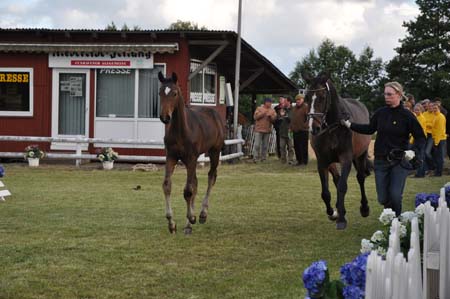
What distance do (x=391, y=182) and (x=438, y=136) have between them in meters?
10.7

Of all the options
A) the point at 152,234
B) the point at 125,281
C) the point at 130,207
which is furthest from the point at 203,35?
the point at 125,281

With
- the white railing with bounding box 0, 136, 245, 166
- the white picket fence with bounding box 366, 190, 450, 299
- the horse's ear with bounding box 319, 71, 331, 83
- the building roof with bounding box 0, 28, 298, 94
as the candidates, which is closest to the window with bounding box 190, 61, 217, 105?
the building roof with bounding box 0, 28, 298, 94

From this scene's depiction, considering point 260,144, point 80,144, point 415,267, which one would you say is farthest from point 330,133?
point 260,144

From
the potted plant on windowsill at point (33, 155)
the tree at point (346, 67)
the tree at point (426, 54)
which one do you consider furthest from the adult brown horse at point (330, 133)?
the tree at point (346, 67)

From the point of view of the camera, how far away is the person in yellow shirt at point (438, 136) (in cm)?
1905

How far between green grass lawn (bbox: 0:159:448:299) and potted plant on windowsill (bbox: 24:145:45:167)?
4221 millimetres

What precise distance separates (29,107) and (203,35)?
6.29m

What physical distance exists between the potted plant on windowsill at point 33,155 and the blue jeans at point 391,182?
14.3 metres

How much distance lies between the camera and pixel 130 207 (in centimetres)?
1288

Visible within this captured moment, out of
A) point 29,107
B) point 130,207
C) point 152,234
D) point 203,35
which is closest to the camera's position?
point 152,234

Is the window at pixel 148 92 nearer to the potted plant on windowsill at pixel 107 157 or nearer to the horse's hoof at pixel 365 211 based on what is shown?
the potted plant on windowsill at pixel 107 157

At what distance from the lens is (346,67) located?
6912 cm

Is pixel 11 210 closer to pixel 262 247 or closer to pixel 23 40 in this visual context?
pixel 262 247

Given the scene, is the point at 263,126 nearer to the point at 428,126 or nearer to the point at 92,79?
the point at 92,79
